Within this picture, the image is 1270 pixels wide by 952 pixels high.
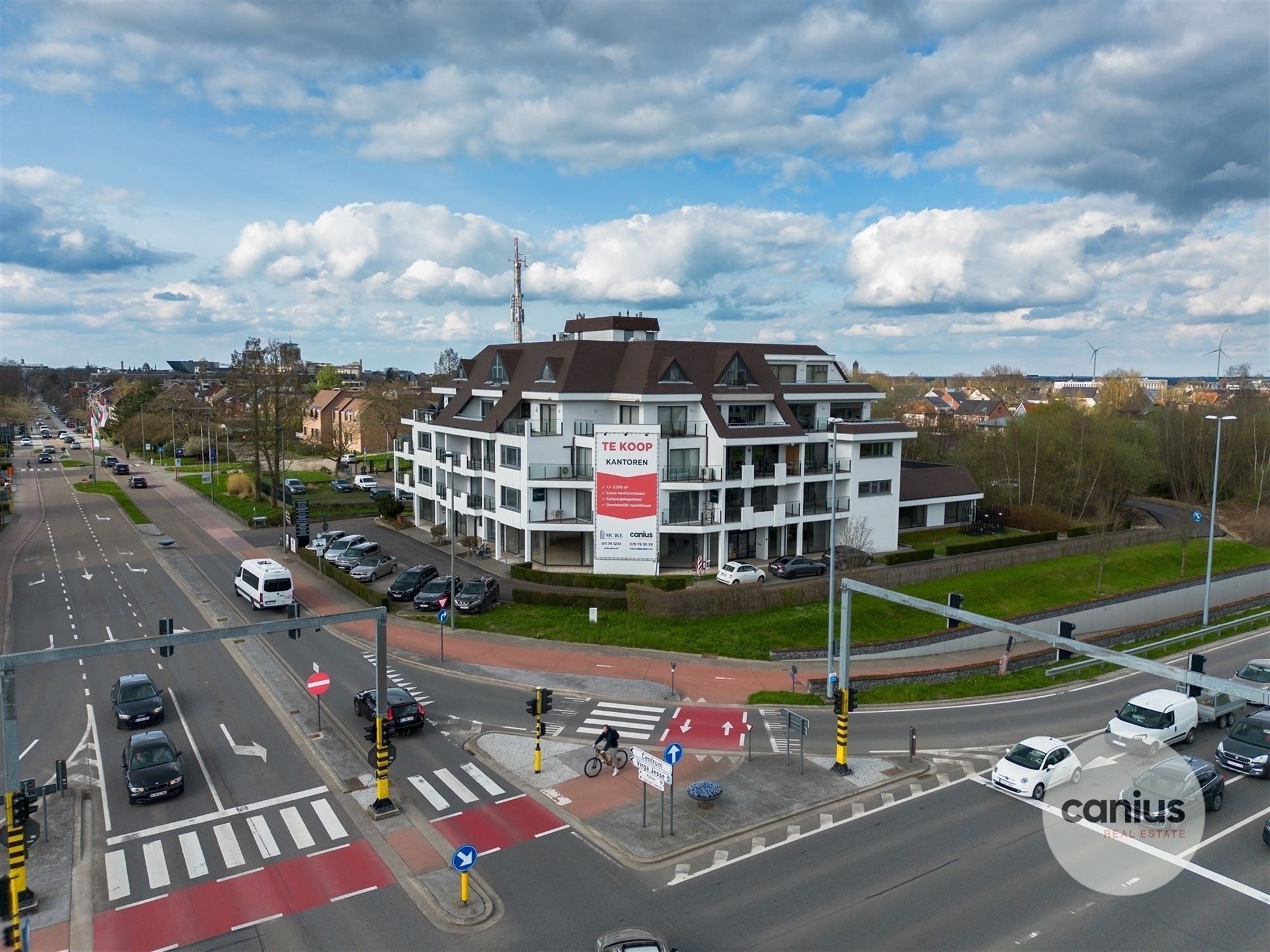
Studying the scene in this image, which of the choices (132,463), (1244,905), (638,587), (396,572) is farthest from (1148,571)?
(132,463)

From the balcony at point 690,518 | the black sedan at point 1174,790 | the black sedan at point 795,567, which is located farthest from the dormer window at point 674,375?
the black sedan at point 1174,790

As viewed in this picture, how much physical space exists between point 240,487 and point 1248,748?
77.8 meters

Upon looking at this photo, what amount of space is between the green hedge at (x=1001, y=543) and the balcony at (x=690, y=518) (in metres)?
18.4

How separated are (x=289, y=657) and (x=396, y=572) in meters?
15.0

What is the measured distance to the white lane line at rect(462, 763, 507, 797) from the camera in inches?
892

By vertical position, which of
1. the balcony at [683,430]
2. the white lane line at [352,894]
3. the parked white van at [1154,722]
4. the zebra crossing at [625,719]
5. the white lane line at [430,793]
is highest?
the balcony at [683,430]

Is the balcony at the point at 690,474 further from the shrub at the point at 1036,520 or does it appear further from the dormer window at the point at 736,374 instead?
the shrub at the point at 1036,520

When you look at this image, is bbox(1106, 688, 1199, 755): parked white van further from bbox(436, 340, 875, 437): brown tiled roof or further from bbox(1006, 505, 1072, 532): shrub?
bbox(1006, 505, 1072, 532): shrub

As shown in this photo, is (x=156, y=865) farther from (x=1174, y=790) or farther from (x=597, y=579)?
(x=597, y=579)

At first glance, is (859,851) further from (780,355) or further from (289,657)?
(780,355)

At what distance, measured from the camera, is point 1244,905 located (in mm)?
17547

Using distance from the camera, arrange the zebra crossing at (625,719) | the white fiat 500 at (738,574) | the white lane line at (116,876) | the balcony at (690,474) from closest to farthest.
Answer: the white lane line at (116,876), the zebra crossing at (625,719), the white fiat 500 at (738,574), the balcony at (690,474)

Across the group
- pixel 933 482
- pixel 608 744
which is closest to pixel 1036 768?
pixel 608 744

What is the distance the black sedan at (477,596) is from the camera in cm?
4072
